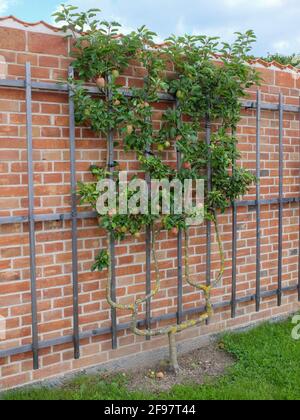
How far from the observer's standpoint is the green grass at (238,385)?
2689mm

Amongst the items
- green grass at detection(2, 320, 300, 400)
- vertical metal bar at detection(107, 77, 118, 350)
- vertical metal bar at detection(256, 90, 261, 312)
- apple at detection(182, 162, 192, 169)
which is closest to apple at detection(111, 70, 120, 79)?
vertical metal bar at detection(107, 77, 118, 350)

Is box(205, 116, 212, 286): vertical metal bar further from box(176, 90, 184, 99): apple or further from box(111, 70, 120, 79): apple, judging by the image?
box(111, 70, 120, 79): apple

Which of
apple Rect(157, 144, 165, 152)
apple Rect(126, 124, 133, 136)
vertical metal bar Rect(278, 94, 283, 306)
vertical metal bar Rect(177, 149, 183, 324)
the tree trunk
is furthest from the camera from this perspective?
vertical metal bar Rect(278, 94, 283, 306)

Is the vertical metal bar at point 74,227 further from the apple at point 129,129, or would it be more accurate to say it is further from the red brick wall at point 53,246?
the apple at point 129,129

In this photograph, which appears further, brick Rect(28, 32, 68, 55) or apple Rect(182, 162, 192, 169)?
apple Rect(182, 162, 192, 169)

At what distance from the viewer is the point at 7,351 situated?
2617 millimetres

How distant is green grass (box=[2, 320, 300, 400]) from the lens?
2689 mm

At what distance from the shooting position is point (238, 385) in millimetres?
2830

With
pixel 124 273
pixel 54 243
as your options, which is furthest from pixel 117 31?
pixel 124 273

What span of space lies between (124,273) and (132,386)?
74cm

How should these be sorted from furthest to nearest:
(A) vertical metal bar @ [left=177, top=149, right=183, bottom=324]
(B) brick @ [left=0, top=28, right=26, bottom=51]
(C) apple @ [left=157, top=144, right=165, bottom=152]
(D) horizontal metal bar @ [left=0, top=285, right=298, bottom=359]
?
(A) vertical metal bar @ [left=177, top=149, right=183, bottom=324] < (C) apple @ [left=157, top=144, right=165, bottom=152] < (D) horizontal metal bar @ [left=0, top=285, right=298, bottom=359] < (B) brick @ [left=0, top=28, right=26, bottom=51]

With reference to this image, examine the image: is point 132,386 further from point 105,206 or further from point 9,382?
point 105,206

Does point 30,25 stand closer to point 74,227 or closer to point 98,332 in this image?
point 74,227

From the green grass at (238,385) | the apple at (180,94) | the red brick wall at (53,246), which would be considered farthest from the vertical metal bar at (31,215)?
the apple at (180,94)
